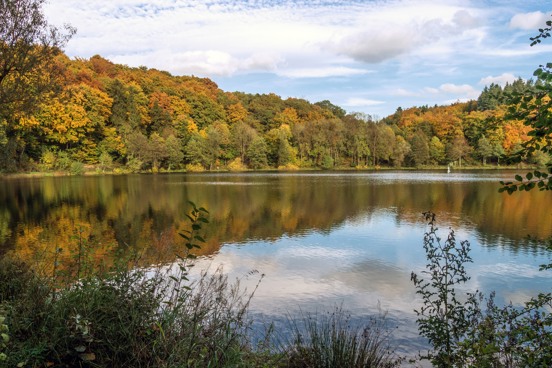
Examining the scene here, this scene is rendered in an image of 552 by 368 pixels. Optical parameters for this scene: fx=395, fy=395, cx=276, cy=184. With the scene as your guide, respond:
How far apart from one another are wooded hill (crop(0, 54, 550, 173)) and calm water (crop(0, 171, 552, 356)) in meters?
33.3

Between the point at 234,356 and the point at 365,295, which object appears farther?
the point at 365,295

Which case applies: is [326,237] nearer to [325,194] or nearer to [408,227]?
[408,227]

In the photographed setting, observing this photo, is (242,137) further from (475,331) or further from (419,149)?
(475,331)

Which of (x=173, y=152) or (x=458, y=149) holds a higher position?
(x=458, y=149)

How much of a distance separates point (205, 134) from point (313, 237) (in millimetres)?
61698

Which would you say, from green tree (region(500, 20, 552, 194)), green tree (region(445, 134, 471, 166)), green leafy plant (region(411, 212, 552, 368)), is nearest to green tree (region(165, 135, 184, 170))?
green tree (region(445, 134, 471, 166))

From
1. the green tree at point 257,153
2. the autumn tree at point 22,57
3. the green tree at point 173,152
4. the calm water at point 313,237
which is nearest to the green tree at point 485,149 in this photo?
the green tree at point 257,153

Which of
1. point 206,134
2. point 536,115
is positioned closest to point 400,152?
point 206,134

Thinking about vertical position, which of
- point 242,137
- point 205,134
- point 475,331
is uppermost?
point 205,134

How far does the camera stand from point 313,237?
15633mm

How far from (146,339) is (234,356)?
0.86 meters

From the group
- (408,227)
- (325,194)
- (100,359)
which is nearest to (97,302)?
(100,359)

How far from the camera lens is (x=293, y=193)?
101ft

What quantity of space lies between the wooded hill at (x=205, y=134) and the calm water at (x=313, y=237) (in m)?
33.3
